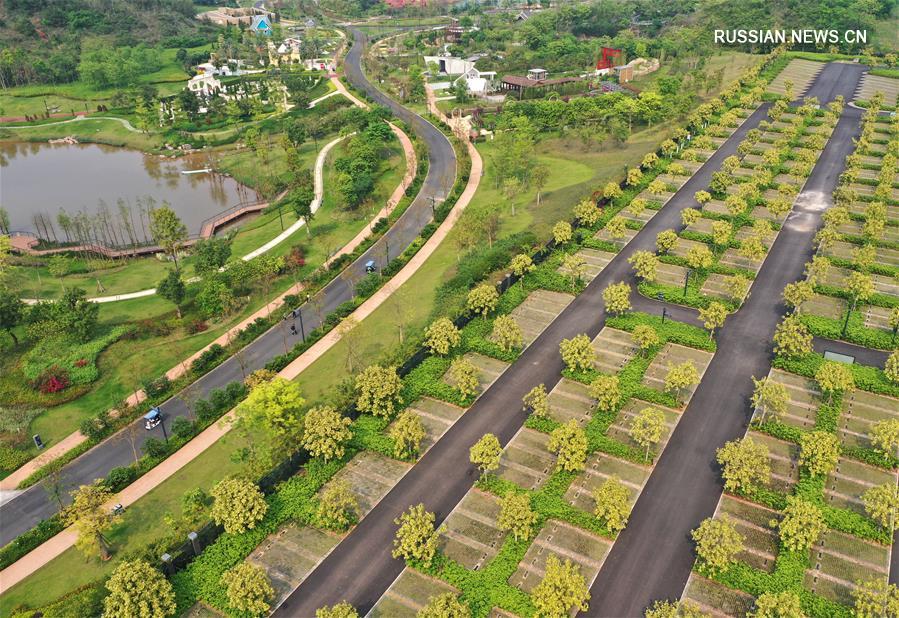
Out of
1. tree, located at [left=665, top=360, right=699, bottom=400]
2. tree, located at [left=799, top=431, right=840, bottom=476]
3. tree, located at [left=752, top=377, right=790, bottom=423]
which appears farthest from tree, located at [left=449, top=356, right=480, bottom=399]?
tree, located at [left=799, top=431, right=840, bottom=476]

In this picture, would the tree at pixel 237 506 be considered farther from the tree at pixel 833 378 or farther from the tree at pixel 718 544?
the tree at pixel 833 378

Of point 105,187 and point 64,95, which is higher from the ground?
point 64,95

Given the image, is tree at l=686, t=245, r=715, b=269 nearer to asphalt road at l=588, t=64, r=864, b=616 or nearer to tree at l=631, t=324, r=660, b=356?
asphalt road at l=588, t=64, r=864, b=616

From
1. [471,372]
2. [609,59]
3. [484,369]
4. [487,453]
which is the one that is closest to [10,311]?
[471,372]

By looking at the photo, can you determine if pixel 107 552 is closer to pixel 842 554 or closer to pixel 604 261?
pixel 842 554

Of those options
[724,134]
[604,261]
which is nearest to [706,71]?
[724,134]

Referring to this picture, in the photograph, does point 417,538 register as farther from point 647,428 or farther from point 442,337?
point 442,337
